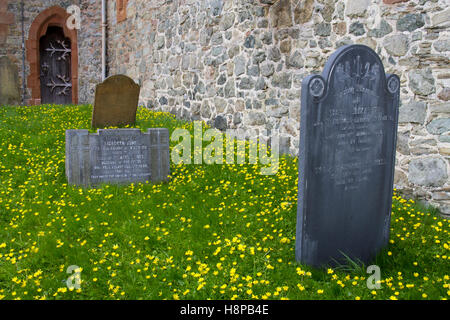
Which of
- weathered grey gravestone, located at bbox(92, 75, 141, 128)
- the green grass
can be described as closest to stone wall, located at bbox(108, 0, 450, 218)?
the green grass

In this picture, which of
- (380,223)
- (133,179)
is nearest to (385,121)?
(380,223)

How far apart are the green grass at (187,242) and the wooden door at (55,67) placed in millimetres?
10340

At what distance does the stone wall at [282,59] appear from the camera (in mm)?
4914

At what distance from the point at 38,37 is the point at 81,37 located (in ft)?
4.85

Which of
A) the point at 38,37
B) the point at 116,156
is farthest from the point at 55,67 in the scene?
the point at 116,156

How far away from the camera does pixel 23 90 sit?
1475 cm

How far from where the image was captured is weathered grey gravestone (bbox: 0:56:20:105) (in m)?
11.0

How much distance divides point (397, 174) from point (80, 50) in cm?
1349

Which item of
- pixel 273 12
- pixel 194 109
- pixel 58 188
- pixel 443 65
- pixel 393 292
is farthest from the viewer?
pixel 194 109

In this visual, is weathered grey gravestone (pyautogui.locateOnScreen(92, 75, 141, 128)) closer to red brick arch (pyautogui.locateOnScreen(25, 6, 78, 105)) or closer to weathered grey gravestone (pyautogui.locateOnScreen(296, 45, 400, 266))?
weathered grey gravestone (pyautogui.locateOnScreen(296, 45, 400, 266))

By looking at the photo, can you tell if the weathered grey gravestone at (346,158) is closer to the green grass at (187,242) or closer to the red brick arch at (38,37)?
the green grass at (187,242)

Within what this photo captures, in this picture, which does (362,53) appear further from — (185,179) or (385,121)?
(185,179)

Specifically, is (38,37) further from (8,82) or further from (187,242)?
(187,242)

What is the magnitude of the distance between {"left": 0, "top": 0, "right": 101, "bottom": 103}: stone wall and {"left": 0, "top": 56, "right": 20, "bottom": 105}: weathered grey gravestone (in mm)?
3731
